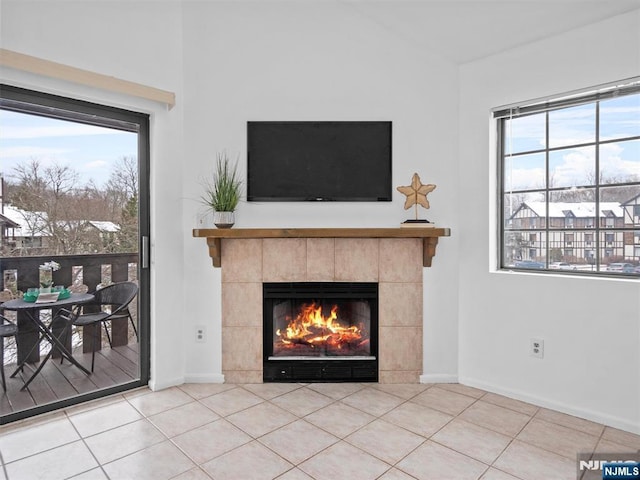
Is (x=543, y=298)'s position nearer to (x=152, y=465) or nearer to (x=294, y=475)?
(x=294, y=475)

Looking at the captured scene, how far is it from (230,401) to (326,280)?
1.07m

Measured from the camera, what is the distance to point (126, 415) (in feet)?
7.93

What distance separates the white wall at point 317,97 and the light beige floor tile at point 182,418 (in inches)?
17.7

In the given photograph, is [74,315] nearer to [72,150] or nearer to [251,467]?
[72,150]

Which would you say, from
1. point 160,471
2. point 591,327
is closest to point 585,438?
point 591,327

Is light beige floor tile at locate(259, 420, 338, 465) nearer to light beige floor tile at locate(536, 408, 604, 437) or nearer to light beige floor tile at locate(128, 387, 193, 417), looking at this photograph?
light beige floor tile at locate(128, 387, 193, 417)

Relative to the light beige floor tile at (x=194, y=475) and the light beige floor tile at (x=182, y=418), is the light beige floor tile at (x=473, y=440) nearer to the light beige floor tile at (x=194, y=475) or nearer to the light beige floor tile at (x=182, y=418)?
the light beige floor tile at (x=194, y=475)

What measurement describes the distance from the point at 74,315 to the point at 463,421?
2.58 meters

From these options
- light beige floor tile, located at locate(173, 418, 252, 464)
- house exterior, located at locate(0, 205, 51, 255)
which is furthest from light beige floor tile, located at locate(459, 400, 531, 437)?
house exterior, located at locate(0, 205, 51, 255)

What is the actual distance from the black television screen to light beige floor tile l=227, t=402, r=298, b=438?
147 centimetres

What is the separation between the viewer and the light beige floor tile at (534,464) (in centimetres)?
182

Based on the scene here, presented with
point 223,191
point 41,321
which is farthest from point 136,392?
point 223,191

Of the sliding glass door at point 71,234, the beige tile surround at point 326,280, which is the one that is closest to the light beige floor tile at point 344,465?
the beige tile surround at point 326,280

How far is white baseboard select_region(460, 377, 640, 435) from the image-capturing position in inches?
88.6
